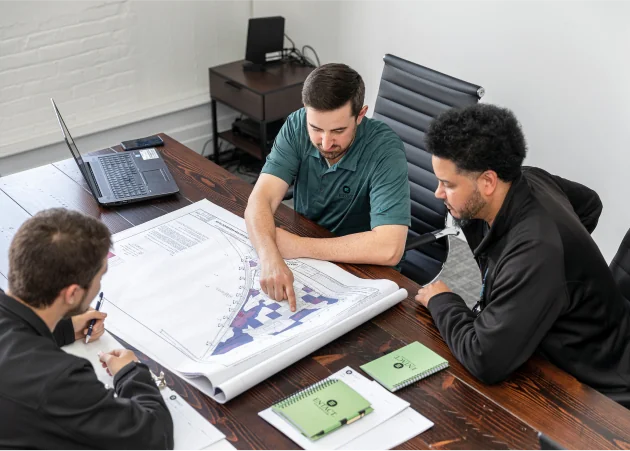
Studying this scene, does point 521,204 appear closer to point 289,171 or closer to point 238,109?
point 289,171

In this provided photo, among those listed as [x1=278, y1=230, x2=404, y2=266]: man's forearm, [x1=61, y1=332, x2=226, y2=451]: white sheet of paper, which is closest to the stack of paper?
[x1=61, y1=332, x2=226, y2=451]: white sheet of paper

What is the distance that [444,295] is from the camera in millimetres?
1585

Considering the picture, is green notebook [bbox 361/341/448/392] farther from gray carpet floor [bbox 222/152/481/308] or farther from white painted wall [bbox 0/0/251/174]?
white painted wall [bbox 0/0/251/174]

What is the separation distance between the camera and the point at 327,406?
1.29m

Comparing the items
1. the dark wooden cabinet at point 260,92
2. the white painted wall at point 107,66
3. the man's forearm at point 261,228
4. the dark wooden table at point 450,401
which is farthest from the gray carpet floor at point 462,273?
the dark wooden table at point 450,401

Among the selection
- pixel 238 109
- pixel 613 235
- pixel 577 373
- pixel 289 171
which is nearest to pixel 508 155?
pixel 577 373

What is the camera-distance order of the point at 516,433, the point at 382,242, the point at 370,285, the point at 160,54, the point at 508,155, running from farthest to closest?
the point at 160,54
the point at 382,242
the point at 370,285
the point at 508,155
the point at 516,433

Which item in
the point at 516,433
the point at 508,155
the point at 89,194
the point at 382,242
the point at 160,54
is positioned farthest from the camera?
the point at 160,54

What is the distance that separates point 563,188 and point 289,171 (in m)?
0.77

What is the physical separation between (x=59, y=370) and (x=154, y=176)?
1.05 meters

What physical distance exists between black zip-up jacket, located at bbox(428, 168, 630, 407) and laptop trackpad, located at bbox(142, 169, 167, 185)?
930 mm

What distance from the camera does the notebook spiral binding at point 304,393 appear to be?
1.30 meters

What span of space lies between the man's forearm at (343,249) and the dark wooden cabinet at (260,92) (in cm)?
173

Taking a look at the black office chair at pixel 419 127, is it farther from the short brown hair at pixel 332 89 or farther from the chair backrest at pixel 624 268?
the chair backrest at pixel 624 268
